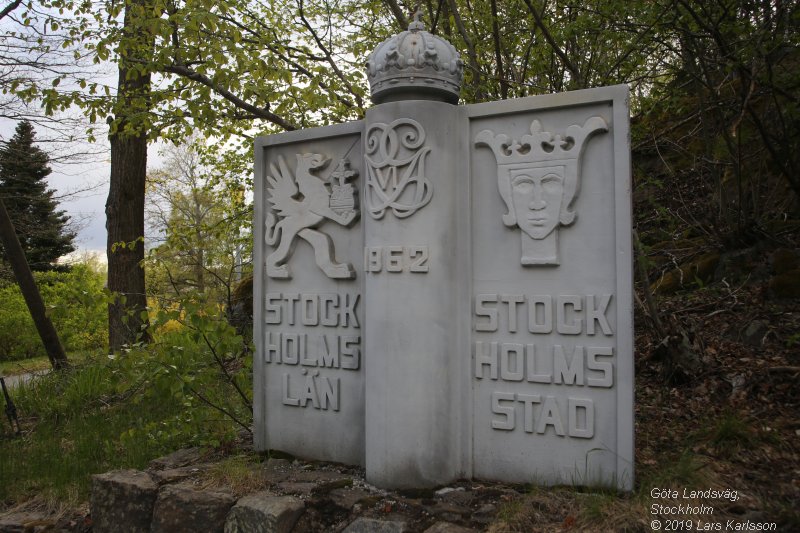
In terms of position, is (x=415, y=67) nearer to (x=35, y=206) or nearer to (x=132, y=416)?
(x=132, y=416)

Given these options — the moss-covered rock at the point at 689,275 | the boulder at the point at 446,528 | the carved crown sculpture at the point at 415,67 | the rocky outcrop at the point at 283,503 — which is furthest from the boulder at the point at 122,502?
the moss-covered rock at the point at 689,275

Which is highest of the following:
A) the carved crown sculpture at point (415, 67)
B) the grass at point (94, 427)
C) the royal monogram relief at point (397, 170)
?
the carved crown sculpture at point (415, 67)

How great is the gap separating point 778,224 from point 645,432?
11.3 ft

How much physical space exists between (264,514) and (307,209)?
192 centimetres

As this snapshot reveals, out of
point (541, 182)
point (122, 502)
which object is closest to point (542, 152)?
point (541, 182)

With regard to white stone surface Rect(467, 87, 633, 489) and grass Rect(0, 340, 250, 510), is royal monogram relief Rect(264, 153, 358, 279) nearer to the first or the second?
white stone surface Rect(467, 87, 633, 489)

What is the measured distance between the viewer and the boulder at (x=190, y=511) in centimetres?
341

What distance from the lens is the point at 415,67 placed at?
3.65 meters

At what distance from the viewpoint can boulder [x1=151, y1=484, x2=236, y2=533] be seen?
11.2ft

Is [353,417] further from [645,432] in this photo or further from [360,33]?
[360,33]

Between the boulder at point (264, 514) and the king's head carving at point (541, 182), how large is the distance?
1832 mm

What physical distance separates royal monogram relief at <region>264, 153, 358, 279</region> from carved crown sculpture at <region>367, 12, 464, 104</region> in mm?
612

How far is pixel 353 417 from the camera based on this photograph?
3982 millimetres

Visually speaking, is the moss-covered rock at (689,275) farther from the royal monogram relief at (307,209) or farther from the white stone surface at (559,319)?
the royal monogram relief at (307,209)
